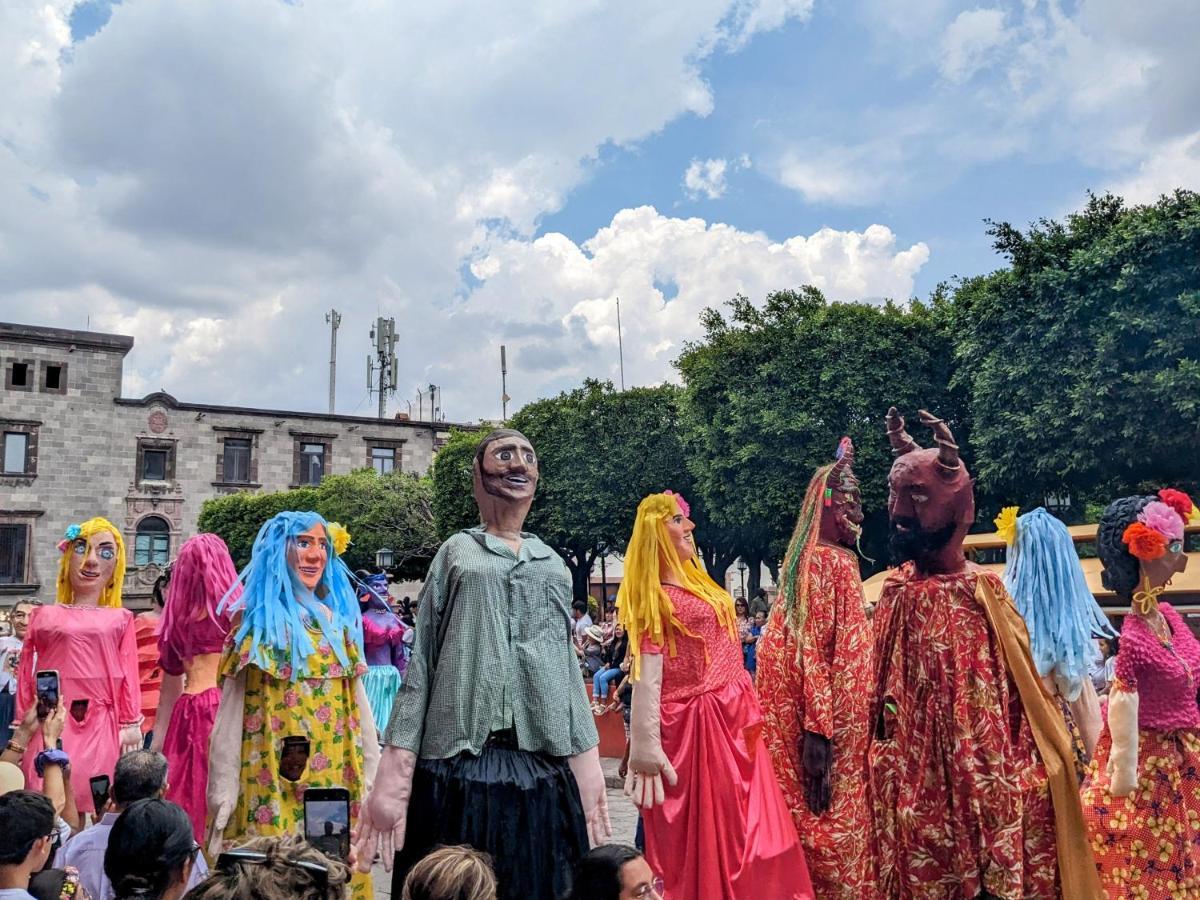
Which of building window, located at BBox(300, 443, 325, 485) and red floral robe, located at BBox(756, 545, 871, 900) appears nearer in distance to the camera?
red floral robe, located at BBox(756, 545, 871, 900)

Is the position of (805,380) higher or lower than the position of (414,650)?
higher

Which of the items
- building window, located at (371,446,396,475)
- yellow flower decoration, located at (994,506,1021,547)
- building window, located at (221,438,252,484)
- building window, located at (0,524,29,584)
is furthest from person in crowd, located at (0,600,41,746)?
building window, located at (371,446,396,475)

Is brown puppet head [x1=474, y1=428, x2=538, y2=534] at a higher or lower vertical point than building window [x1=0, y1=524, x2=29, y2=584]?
lower

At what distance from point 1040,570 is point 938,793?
4.29 feet

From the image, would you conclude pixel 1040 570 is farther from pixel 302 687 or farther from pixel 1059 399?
pixel 1059 399

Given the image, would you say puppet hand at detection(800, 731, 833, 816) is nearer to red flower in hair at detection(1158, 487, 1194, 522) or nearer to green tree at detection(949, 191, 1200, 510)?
red flower in hair at detection(1158, 487, 1194, 522)

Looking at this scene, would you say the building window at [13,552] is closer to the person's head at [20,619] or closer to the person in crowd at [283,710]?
the person's head at [20,619]

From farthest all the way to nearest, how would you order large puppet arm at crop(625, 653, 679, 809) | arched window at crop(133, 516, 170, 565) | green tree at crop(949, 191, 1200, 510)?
1. arched window at crop(133, 516, 170, 565)
2. green tree at crop(949, 191, 1200, 510)
3. large puppet arm at crop(625, 653, 679, 809)

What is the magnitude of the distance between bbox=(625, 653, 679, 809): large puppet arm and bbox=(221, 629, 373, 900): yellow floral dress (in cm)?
118

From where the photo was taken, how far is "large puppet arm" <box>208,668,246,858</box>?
406 cm

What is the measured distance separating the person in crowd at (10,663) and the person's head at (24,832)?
580 centimetres

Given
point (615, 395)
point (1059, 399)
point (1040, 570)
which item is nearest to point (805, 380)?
point (1059, 399)

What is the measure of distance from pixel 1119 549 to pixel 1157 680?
23.3 inches

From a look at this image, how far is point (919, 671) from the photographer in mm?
3885
